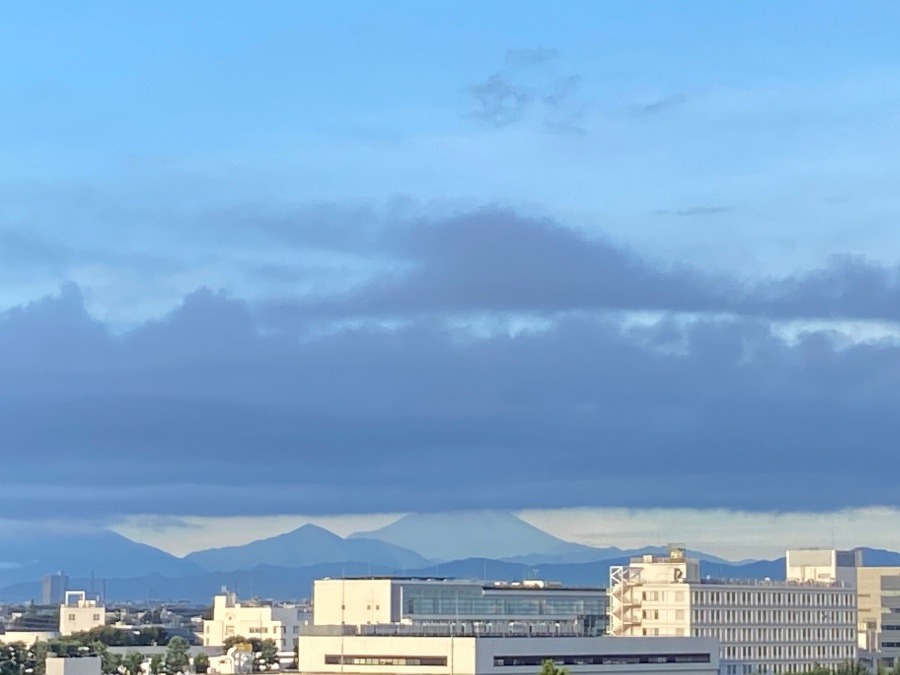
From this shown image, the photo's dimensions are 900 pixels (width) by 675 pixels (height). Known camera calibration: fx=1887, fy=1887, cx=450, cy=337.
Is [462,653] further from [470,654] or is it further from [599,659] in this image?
[599,659]

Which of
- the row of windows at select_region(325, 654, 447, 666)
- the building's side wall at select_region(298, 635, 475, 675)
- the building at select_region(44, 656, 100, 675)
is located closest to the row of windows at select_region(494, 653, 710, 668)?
the building's side wall at select_region(298, 635, 475, 675)

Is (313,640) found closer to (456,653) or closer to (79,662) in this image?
(456,653)

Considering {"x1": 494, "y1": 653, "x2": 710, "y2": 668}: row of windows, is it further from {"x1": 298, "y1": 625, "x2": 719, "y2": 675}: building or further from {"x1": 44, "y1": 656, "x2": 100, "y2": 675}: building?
{"x1": 44, "y1": 656, "x2": 100, "y2": 675}: building

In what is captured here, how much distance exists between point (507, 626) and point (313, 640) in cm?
1958

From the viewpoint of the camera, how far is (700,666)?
176750mm

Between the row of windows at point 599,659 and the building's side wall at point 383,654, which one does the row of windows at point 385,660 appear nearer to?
A: the building's side wall at point 383,654

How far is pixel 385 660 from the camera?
519 ft

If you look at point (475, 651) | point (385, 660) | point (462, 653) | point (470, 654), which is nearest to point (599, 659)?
point (475, 651)

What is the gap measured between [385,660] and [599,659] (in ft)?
64.6

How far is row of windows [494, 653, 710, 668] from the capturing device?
157000mm

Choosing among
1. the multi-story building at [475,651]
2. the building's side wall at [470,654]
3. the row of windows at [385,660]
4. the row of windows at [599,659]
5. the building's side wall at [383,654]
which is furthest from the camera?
the row of windows at [599,659]

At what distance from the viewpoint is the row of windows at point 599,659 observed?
515ft

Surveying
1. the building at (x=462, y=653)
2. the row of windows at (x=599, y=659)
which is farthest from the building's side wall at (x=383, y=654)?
the row of windows at (x=599, y=659)

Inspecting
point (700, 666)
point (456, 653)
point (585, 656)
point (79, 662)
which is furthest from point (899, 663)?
point (79, 662)
